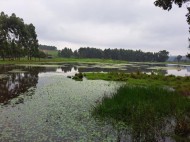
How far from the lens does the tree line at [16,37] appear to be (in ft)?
383

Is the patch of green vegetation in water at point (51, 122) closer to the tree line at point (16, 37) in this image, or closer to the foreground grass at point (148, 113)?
the foreground grass at point (148, 113)

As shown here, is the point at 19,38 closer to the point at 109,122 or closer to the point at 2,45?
the point at 2,45

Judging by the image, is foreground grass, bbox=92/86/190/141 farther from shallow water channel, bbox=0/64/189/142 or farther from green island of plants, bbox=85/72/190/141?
shallow water channel, bbox=0/64/189/142

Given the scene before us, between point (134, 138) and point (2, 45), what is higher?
point (2, 45)

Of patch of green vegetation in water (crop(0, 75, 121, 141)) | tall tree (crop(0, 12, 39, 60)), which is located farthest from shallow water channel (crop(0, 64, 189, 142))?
tall tree (crop(0, 12, 39, 60))

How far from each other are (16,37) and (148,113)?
12351 centimetres

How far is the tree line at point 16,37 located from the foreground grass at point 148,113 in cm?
10046

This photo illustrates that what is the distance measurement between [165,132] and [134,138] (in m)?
2.57

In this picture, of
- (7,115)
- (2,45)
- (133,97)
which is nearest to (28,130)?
(7,115)

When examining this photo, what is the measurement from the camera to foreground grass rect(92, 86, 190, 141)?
15828mm

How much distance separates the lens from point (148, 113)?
1783cm

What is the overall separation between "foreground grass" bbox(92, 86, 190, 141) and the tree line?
100462mm

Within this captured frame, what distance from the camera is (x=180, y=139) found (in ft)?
50.2

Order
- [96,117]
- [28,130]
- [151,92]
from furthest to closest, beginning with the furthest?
[151,92], [96,117], [28,130]
